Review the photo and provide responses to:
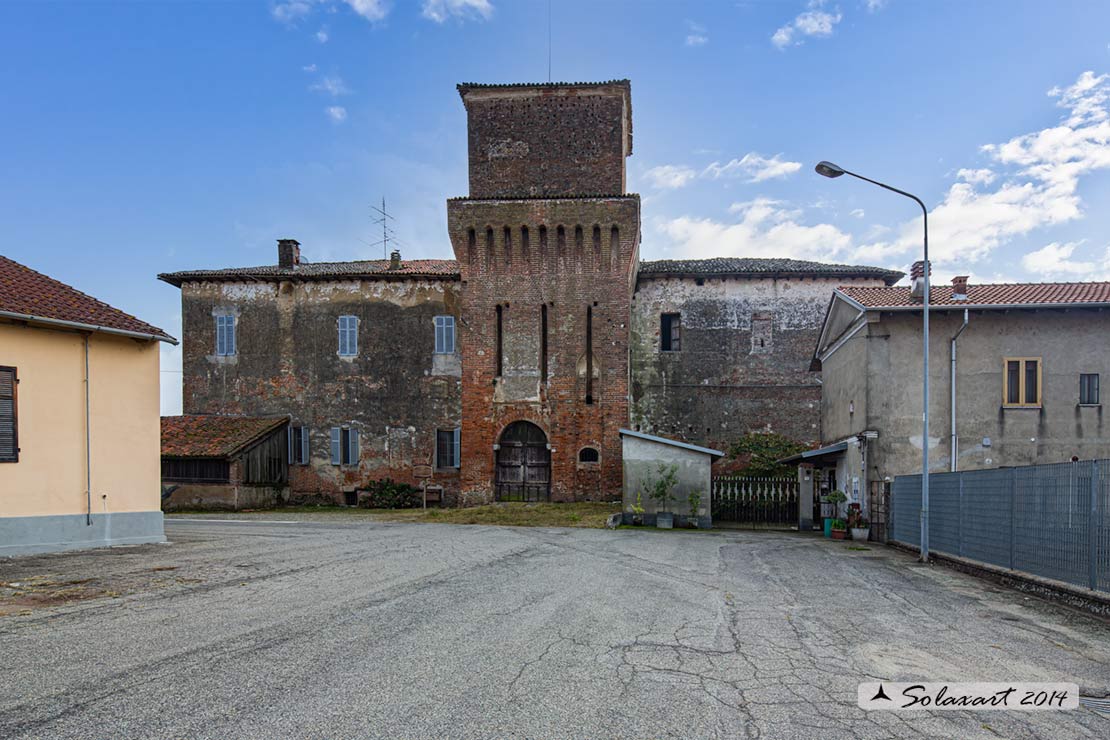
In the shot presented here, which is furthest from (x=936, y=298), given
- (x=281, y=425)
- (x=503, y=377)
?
(x=281, y=425)

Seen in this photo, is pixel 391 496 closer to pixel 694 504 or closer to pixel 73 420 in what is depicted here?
pixel 694 504

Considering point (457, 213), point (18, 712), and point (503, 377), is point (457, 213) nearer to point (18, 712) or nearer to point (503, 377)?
point (503, 377)

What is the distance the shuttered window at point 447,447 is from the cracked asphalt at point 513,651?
18.5 meters

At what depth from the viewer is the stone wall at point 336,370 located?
→ 103ft

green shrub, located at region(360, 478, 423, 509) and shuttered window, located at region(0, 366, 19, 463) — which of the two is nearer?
shuttered window, located at region(0, 366, 19, 463)

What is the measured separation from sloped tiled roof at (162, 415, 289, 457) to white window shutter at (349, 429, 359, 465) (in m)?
2.88

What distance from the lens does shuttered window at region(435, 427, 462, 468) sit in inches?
1228

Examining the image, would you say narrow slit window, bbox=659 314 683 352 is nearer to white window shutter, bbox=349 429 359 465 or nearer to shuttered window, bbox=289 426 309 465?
white window shutter, bbox=349 429 359 465

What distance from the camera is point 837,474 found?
79.9 feet

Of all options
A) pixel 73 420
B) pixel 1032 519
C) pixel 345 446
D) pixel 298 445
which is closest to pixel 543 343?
pixel 345 446

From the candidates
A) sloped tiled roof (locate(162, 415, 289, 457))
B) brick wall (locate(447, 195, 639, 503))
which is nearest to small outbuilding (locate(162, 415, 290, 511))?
sloped tiled roof (locate(162, 415, 289, 457))

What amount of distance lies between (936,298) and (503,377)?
1535cm

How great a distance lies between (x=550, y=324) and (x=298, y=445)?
39.3 feet

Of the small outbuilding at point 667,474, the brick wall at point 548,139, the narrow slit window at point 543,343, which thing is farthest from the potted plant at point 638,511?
the brick wall at point 548,139
